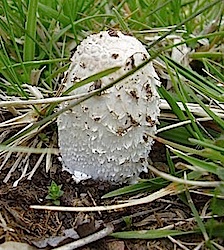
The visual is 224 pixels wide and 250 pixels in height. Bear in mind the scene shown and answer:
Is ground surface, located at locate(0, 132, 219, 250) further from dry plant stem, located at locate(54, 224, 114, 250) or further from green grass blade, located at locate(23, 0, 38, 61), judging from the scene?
green grass blade, located at locate(23, 0, 38, 61)

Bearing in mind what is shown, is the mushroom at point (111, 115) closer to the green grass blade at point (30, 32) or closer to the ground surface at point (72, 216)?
the ground surface at point (72, 216)

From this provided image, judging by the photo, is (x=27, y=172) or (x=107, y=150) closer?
→ (x=107, y=150)

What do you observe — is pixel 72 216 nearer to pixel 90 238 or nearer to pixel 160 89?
pixel 90 238

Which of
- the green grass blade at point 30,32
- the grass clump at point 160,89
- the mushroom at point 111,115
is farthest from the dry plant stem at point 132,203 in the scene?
the green grass blade at point 30,32

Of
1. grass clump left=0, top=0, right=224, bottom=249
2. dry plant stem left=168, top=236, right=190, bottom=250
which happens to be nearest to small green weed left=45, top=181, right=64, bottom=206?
grass clump left=0, top=0, right=224, bottom=249

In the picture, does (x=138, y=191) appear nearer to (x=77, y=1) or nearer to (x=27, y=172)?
(x=27, y=172)

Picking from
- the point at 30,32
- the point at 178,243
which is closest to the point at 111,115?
the point at 178,243

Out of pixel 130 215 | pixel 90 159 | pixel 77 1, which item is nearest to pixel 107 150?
pixel 90 159
